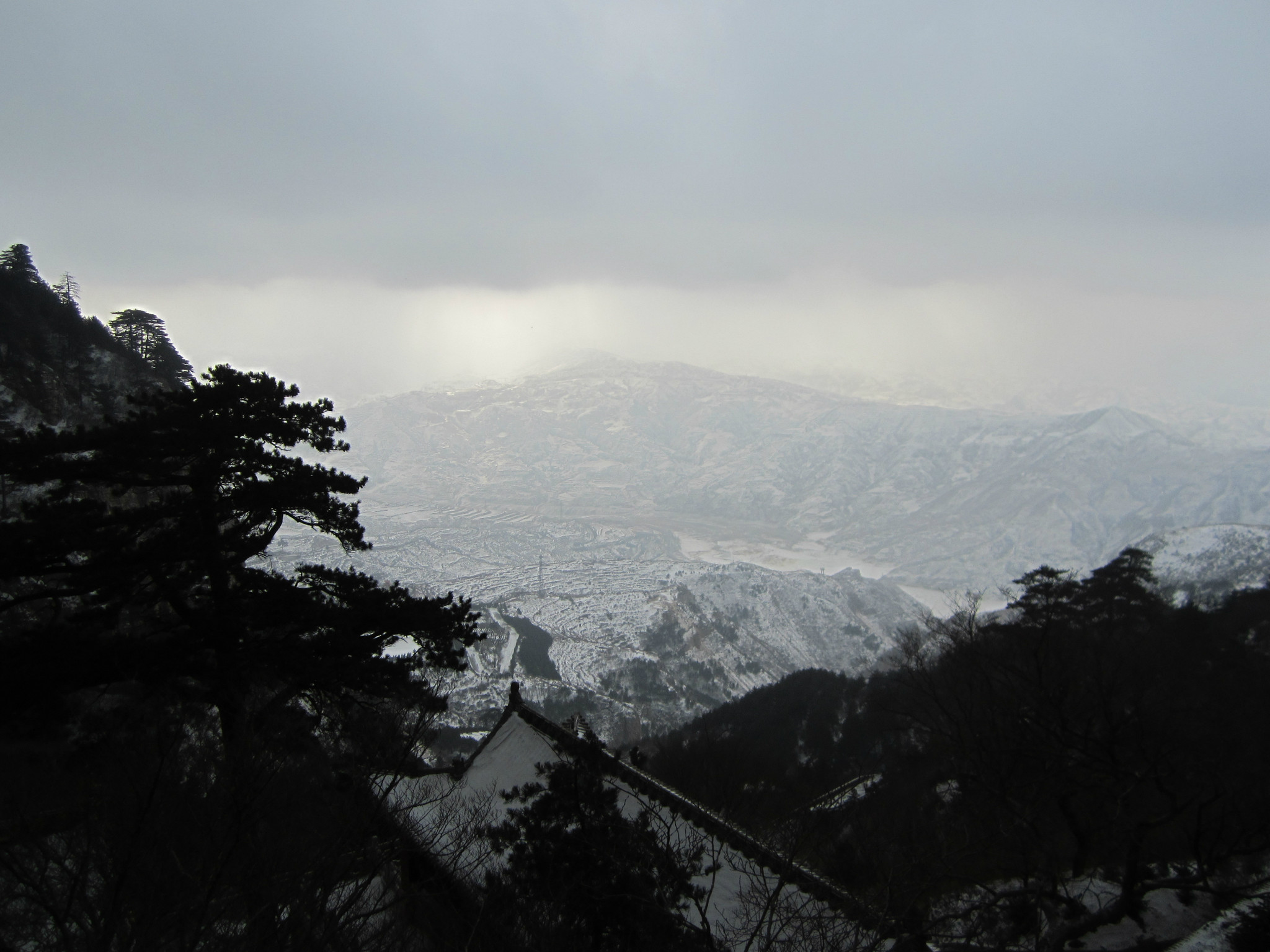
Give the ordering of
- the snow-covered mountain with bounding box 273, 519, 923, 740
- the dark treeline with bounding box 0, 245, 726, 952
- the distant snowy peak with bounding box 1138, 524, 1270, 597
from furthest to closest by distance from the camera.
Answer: the distant snowy peak with bounding box 1138, 524, 1270, 597
the snow-covered mountain with bounding box 273, 519, 923, 740
the dark treeline with bounding box 0, 245, 726, 952

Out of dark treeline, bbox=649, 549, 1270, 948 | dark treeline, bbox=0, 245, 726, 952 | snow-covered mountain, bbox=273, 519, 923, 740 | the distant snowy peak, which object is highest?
dark treeline, bbox=0, 245, 726, 952

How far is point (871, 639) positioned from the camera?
182 metres

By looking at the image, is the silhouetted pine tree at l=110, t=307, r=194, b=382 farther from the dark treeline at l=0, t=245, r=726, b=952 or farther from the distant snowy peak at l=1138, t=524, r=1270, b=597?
the distant snowy peak at l=1138, t=524, r=1270, b=597

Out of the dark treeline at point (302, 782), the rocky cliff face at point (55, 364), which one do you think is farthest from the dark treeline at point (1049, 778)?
the rocky cliff face at point (55, 364)

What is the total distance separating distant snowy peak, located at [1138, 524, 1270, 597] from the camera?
4828 inches

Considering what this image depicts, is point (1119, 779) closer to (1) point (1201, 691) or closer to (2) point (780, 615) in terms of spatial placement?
(1) point (1201, 691)

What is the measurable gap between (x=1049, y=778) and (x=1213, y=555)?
165 m

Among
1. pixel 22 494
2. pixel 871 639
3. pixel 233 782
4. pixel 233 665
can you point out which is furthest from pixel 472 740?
pixel 871 639

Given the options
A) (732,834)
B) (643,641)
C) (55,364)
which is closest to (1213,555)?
(643,641)

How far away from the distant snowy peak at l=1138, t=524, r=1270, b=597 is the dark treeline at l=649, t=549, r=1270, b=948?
101504mm

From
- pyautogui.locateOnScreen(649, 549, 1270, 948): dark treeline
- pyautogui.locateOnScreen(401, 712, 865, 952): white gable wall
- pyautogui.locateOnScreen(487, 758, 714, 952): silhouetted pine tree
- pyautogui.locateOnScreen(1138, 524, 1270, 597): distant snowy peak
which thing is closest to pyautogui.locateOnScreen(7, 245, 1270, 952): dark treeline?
pyautogui.locateOnScreen(487, 758, 714, 952): silhouetted pine tree

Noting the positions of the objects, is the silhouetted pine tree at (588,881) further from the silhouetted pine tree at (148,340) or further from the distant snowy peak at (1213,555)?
the distant snowy peak at (1213,555)

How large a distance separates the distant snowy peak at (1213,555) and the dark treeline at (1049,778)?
101504 mm

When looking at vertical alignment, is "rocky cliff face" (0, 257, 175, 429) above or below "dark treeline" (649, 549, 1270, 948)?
above
